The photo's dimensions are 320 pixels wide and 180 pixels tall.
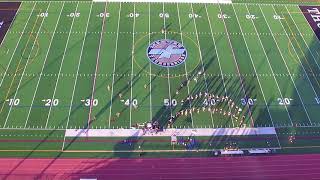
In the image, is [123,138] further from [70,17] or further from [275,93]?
[70,17]

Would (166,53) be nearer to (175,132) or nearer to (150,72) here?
(150,72)

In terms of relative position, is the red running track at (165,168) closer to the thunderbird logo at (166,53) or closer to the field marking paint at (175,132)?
the field marking paint at (175,132)

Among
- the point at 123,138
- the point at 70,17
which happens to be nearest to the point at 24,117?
the point at 123,138

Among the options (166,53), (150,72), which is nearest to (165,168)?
(150,72)

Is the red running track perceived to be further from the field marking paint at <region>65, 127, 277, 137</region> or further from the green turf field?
Result: the field marking paint at <region>65, 127, 277, 137</region>

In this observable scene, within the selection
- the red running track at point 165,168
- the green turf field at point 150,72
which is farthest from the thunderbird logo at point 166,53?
the red running track at point 165,168
